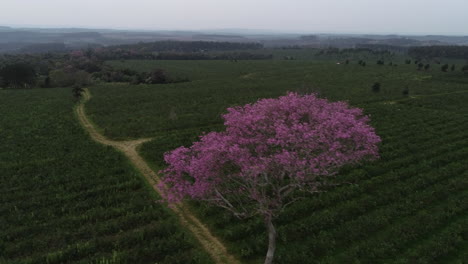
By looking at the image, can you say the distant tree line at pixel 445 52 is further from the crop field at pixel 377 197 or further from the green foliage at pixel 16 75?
the green foliage at pixel 16 75

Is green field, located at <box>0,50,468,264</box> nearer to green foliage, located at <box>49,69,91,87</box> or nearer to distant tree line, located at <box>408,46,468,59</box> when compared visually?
green foliage, located at <box>49,69,91,87</box>

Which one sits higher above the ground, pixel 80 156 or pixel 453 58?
pixel 453 58

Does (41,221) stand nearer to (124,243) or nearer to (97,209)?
(97,209)

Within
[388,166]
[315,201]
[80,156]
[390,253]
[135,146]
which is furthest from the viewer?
[135,146]

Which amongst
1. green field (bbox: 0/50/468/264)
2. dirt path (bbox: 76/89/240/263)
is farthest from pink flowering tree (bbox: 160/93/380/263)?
green field (bbox: 0/50/468/264)

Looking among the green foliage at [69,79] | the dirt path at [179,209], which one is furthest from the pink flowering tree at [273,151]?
the green foliage at [69,79]

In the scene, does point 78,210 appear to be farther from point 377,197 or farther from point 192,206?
point 377,197

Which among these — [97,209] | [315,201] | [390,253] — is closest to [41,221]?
[97,209]
